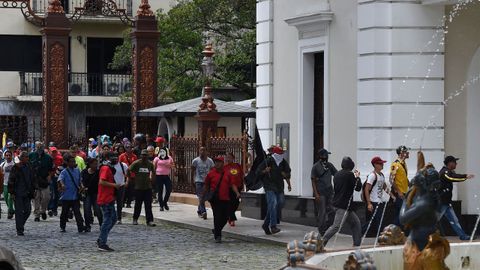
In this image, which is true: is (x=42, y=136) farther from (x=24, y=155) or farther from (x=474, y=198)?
(x=474, y=198)

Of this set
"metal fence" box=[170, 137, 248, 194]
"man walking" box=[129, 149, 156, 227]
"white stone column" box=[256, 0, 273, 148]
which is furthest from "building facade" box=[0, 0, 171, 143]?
"man walking" box=[129, 149, 156, 227]

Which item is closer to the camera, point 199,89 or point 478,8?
point 478,8

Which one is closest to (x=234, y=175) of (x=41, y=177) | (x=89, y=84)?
(x=41, y=177)

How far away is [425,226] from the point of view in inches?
403

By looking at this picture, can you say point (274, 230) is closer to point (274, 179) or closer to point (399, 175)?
point (274, 179)

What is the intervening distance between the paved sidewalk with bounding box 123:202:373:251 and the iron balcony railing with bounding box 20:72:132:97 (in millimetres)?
22597

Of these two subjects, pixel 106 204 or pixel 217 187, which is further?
pixel 217 187

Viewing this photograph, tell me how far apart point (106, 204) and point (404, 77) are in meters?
5.41

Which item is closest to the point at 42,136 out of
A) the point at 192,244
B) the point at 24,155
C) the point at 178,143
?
the point at 178,143

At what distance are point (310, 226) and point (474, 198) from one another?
127 inches

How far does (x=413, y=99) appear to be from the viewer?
21312 millimetres

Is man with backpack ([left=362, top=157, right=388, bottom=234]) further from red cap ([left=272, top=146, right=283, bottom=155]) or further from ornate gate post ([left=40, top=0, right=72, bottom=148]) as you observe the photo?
ornate gate post ([left=40, top=0, right=72, bottom=148])

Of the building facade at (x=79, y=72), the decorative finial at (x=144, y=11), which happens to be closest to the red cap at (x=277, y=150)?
the decorative finial at (x=144, y=11)

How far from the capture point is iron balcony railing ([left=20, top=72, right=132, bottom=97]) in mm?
51688
